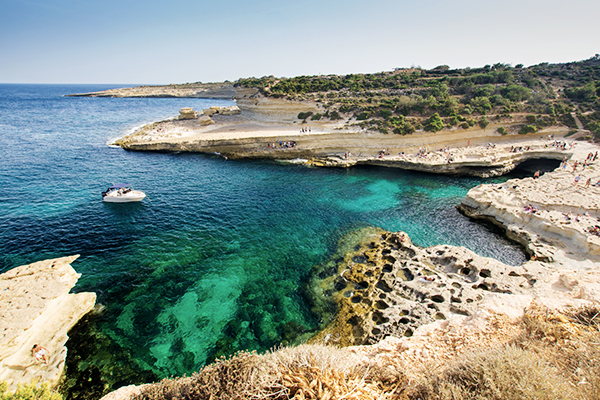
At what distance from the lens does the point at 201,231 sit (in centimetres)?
2062

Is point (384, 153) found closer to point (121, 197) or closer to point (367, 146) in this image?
point (367, 146)

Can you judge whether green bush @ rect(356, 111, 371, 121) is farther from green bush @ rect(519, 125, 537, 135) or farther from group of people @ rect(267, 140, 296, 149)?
green bush @ rect(519, 125, 537, 135)

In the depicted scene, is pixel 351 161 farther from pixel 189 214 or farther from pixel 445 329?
pixel 445 329

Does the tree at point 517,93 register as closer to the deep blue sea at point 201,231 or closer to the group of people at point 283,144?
the deep blue sea at point 201,231

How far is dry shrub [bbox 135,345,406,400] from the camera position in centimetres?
547

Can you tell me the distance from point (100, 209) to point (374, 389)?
26673 mm

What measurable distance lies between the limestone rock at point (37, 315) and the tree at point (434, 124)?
4129 centimetres

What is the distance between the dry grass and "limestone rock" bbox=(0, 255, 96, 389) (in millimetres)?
7725

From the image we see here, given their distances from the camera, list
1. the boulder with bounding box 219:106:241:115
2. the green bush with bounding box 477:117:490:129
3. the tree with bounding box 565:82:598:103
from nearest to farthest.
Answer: the green bush with bounding box 477:117:490:129 → the tree with bounding box 565:82:598:103 → the boulder with bounding box 219:106:241:115

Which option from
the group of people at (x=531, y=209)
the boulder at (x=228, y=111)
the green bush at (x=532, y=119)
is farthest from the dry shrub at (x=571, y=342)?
the boulder at (x=228, y=111)

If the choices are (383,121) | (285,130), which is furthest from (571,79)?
(285,130)

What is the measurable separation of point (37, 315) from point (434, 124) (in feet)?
143

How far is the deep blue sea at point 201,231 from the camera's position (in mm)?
13164

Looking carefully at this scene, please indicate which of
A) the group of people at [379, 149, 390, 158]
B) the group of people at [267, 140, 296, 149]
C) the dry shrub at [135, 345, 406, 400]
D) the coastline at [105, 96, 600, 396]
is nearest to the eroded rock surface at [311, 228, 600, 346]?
the coastline at [105, 96, 600, 396]
